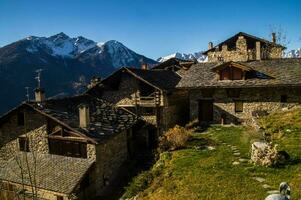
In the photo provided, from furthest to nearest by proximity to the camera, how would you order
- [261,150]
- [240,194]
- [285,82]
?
[285,82] → [261,150] → [240,194]

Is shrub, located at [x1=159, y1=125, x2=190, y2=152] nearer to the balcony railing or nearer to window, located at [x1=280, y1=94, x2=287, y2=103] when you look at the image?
the balcony railing

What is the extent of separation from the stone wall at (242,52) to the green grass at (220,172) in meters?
22.9

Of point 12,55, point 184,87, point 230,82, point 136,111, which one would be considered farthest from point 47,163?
point 12,55

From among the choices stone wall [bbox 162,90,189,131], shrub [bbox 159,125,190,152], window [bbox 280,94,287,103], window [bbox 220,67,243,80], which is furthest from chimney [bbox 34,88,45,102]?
window [bbox 280,94,287,103]

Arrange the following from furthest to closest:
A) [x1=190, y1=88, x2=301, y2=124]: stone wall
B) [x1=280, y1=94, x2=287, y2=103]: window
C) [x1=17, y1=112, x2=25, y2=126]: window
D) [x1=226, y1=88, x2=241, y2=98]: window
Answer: [x1=226, y1=88, x2=241, y2=98]: window < [x1=280, y1=94, x2=287, y2=103]: window < [x1=190, y1=88, x2=301, y2=124]: stone wall < [x1=17, y1=112, x2=25, y2=126]: window

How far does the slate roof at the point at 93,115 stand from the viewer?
24984mm

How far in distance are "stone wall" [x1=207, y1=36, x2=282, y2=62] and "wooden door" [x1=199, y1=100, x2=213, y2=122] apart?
17796mm

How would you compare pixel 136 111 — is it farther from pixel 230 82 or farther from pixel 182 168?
pixel 182 168

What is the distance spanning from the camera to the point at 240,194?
1510cm

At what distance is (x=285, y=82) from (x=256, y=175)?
1493 cm

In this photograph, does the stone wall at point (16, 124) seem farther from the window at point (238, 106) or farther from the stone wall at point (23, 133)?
the window at point (238, 106)

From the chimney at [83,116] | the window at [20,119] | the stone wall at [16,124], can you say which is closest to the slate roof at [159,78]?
the chimney at [83,116]

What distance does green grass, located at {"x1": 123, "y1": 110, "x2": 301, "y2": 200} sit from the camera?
619 inches

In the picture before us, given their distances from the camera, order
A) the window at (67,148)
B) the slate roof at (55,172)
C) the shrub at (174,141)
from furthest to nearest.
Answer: the shrub at (174,141)
the window at (67,148)
the slate roof at (55,172)
